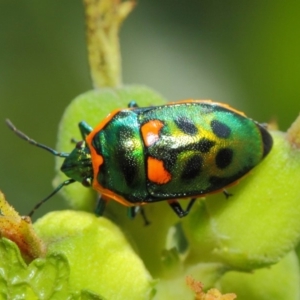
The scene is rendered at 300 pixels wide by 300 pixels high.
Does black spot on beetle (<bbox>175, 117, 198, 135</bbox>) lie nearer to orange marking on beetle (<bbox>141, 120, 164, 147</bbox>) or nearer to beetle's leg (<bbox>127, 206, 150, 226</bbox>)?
orange marking on beetle (<bbox>141, 120, 164, 147</bbox>)

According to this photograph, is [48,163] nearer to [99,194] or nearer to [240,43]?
[240,43]

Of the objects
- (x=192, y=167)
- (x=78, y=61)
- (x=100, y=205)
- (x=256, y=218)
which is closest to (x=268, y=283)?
(x=256, y=218)

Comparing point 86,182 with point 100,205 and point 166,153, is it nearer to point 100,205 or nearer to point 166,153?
point 100,205

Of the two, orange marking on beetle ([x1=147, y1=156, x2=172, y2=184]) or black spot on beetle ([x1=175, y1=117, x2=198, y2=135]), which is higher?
black spot on beetle ([x1=175, y1=117, x2=198, y2=135])

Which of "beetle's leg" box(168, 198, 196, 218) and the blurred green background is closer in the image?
"beetle's leg" box(168, 198, 196, 218)

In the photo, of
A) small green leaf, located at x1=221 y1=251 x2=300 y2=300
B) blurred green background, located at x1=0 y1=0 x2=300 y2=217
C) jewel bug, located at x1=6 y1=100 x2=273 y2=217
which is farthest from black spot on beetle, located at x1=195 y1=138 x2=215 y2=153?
blurred green background, located at x1=0 y1=0 x2=300 y2=217
